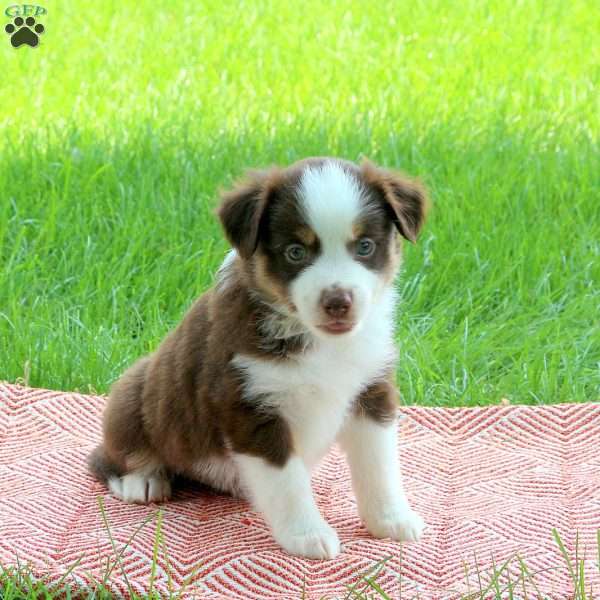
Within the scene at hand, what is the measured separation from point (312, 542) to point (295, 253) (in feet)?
2.88

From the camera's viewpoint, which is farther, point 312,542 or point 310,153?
point 310,153

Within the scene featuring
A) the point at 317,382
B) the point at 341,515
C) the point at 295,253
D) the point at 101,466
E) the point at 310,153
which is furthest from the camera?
the point at 310,153

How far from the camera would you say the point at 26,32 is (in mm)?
8648

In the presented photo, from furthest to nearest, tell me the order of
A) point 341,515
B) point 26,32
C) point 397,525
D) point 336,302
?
point 26,32 → point 341,515 → point 397,525 → point 336,302

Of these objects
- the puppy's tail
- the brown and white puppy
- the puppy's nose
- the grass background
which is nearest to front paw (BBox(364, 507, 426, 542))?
the brown and white puppy

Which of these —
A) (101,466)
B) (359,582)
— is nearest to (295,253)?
(359,582)

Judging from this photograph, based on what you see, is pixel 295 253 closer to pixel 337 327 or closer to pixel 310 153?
pixel 337 327

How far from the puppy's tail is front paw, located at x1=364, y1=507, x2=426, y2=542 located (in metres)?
1.00

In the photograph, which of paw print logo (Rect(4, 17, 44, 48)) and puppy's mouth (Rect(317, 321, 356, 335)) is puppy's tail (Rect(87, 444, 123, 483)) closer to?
puppy's mouth (Rect(317, 321, 356, 335))

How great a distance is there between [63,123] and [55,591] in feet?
16.5

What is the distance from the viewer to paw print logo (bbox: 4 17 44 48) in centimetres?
818

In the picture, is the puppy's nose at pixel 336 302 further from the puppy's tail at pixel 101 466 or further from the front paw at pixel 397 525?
the puppy's tail at pixel 101 466

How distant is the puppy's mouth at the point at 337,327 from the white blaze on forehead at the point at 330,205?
0.24 metres

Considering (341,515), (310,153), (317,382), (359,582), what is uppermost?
(317,382)
